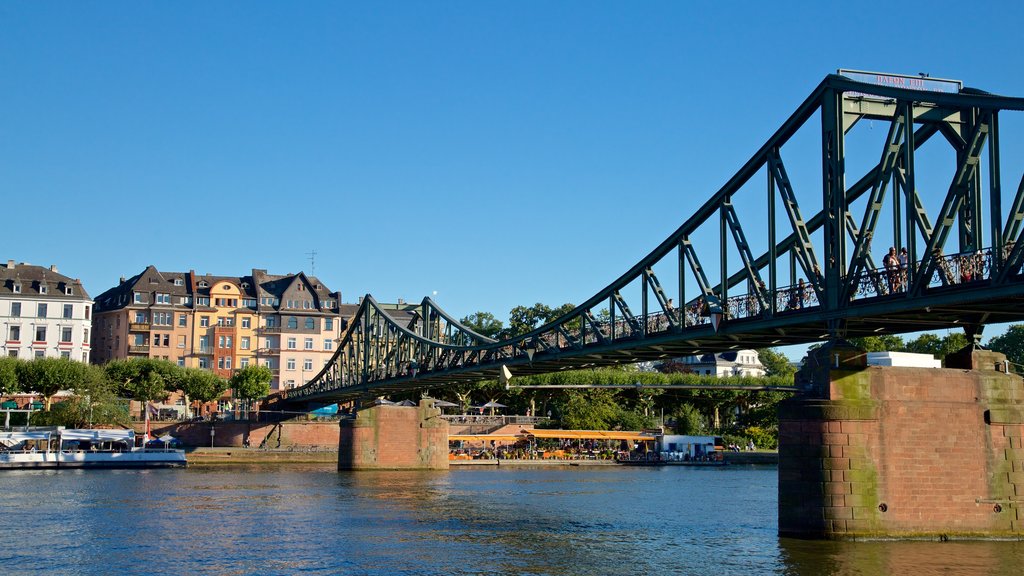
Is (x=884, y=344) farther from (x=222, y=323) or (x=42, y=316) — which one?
(x=42, y=316)

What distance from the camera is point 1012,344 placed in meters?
138

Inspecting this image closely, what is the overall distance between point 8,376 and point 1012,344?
107m

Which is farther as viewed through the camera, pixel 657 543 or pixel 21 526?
pixel 21 526

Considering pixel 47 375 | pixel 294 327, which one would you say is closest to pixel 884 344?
pixel 294 327

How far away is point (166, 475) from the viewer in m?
79.0

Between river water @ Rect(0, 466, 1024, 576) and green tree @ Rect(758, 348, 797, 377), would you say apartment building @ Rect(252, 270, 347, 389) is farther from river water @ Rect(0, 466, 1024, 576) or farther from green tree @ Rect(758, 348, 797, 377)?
green tree @ Rect(758, 348, 797, 377)

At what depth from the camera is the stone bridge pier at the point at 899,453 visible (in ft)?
119

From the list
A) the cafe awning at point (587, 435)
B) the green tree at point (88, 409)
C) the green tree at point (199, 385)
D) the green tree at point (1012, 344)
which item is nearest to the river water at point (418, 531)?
the green tree at point (88, 409)

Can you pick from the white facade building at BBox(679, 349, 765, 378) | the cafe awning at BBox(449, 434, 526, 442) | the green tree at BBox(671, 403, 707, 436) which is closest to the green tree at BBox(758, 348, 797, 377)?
the white facade building at BBox(679, 349, 765, 378)

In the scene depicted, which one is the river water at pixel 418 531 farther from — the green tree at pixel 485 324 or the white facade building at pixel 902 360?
the green tree at pixel 485 324

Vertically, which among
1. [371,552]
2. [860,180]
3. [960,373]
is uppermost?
[860,180]

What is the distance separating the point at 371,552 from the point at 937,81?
964 inches

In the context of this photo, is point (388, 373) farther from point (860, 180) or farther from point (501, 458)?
point (860, 180)

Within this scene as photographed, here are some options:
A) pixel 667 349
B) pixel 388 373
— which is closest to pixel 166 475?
pixel 388 373
